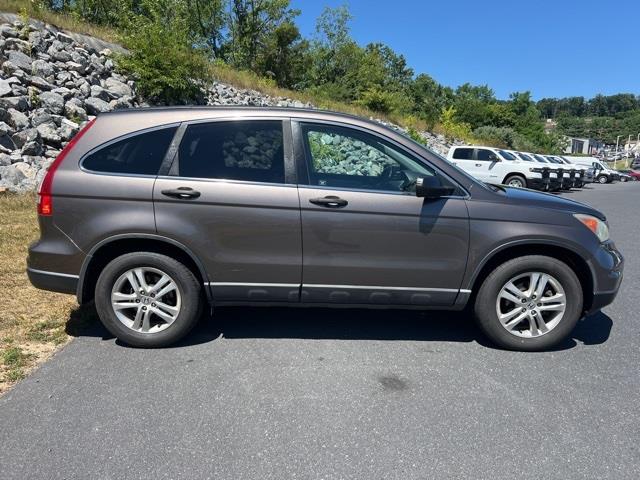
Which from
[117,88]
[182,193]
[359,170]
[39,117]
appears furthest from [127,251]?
[117,88]

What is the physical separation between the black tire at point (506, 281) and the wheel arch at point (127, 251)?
2.21 m

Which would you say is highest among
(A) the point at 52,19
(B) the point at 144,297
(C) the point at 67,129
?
(A) the point at 52,19

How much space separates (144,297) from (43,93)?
375 inches

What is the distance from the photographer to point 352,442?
2674 mm

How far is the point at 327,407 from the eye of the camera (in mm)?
3023

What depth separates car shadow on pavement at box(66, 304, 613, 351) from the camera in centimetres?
409

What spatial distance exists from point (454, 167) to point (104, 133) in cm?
279

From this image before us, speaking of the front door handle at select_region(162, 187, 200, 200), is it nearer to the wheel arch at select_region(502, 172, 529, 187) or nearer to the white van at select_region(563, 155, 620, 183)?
the wheel arch at select_region(502, 172, 529, 187)

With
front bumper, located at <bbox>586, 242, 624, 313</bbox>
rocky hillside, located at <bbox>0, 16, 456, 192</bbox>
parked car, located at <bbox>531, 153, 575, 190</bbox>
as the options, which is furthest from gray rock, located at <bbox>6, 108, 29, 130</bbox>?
parked car, located at <bbox>531, 153, 575, 190</bbox>

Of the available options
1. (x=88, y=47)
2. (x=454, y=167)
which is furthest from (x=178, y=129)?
(x=88, y=47)

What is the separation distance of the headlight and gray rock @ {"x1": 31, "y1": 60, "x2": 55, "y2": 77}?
1227 centimetres

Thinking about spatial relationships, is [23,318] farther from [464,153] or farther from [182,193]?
[464,153]

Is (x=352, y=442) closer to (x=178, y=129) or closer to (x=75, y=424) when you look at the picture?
(x=75, y=424)

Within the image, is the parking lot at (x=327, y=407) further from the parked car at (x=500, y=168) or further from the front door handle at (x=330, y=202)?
the parked car at (x=500, y=168)
